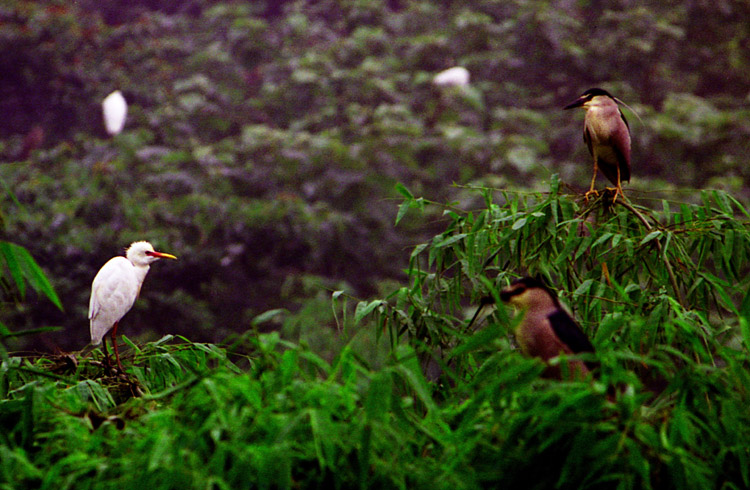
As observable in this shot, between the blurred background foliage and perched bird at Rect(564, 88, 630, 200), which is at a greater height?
perched bird at Rect(564, 88, 630, 200)

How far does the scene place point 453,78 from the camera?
583cm

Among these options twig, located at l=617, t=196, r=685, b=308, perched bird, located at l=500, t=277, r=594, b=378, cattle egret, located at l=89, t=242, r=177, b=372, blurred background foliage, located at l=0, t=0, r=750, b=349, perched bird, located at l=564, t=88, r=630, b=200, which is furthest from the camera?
blurred background foliage, located at l=0, t=0, r=750, b=349

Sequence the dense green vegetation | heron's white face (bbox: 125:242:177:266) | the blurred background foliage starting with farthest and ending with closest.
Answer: the blurred background foliage
heron's white face (bbox: 125:242:177:266)
the dense green vegetation

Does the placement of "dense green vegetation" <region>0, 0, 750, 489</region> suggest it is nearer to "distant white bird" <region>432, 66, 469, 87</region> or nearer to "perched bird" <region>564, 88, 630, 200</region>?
"distant white bird" <region>432, 66, 469, 87</region>

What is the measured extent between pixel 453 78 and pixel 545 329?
4865 mm

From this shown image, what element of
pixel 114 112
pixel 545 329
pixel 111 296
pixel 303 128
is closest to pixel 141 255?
pixel 111 296

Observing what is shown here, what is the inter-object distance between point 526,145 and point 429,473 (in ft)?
15.5

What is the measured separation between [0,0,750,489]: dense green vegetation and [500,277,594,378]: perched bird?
65 millimetres

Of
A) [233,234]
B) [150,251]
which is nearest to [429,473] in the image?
[150,251]

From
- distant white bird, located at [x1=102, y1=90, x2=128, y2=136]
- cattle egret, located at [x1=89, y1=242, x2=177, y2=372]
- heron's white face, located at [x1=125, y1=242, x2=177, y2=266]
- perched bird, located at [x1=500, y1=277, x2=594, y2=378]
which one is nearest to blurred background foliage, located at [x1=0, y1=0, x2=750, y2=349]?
distant white bird, located at [x1=102, y1=90, x2=128, y2=136]

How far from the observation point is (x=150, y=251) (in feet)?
8.01

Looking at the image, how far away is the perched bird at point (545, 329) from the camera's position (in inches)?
44.8

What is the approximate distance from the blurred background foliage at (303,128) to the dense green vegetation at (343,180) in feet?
0.07

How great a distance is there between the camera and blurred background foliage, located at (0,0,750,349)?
507cm
